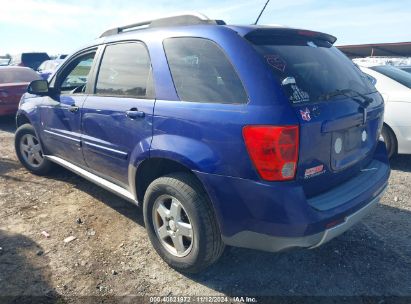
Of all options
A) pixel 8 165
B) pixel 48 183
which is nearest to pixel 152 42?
pixel 48 183

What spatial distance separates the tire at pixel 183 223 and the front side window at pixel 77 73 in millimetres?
1630

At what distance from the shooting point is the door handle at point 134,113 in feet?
9.14

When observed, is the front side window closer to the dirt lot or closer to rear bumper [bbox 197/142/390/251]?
the dirt lot

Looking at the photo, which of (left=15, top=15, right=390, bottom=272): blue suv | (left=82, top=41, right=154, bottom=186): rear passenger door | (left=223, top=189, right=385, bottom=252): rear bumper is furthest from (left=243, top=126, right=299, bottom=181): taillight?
(left=82, top=41, right=154, bottom=186): rear passenger door

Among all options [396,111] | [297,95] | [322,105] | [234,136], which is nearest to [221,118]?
[234,136]

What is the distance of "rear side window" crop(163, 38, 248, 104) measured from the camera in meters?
2.33

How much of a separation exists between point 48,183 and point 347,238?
373cm

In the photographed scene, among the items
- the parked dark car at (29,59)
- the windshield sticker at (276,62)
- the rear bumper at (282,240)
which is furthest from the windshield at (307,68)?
the parked dark car at (29,59)

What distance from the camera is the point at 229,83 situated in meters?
2.34

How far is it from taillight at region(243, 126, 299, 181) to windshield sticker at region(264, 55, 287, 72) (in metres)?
0.46

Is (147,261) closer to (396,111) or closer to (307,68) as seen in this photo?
(307,68)

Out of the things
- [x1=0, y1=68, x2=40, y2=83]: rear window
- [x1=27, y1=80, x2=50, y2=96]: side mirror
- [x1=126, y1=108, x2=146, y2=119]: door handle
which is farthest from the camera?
[x1=0, y1=68, x2=40, y2=83]: rear window

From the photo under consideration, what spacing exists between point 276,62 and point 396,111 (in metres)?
3.32

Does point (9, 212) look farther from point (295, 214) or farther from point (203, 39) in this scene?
point (295, 214)
